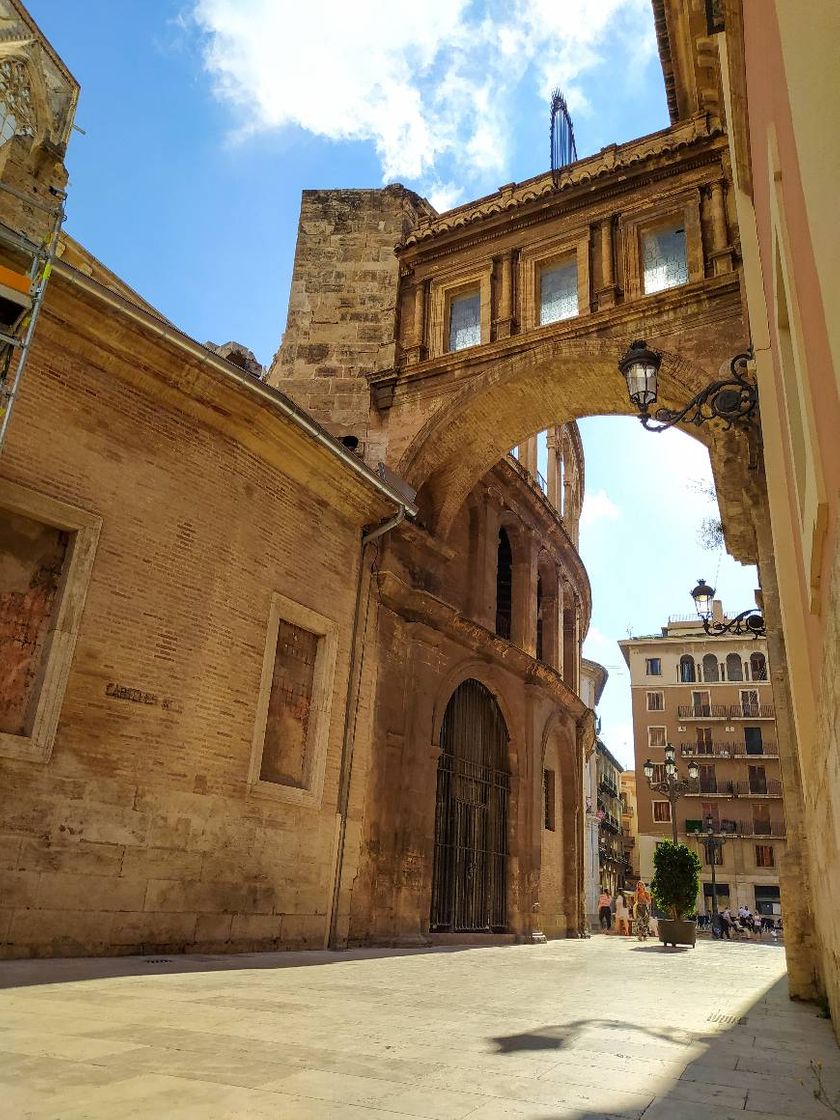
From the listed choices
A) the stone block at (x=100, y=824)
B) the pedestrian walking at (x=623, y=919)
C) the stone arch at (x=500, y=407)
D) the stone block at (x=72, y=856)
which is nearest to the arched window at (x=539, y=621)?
the stone arch at (x=500, y=407)

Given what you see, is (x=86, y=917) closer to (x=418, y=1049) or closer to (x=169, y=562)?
(x=169, y=562)

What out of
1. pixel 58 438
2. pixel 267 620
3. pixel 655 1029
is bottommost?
pixel 655 1029

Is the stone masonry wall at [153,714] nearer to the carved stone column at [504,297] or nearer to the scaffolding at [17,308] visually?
the scaffolding at [17,308]

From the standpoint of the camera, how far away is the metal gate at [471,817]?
13938 mm

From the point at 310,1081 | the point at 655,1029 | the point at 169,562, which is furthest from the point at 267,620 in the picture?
the point at 310,1081

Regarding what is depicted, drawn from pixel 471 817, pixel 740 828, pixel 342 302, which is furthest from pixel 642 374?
pixel 740 828

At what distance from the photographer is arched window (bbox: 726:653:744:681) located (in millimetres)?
46094

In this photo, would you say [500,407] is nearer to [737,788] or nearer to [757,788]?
[737,788]

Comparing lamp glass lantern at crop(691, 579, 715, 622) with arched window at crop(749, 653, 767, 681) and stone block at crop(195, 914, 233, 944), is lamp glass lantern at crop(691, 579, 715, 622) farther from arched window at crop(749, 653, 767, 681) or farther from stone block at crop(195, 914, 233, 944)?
arched window at crop(749, 653, 767, 681)

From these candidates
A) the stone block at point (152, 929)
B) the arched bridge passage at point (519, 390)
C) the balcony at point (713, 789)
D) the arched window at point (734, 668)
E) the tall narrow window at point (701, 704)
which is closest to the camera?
the stone block at point (152, 929)

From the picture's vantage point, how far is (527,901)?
1580 cm

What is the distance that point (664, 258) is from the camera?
1257cm

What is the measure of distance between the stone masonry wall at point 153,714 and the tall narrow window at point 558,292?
5986 mm

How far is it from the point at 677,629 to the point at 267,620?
1692 inches
